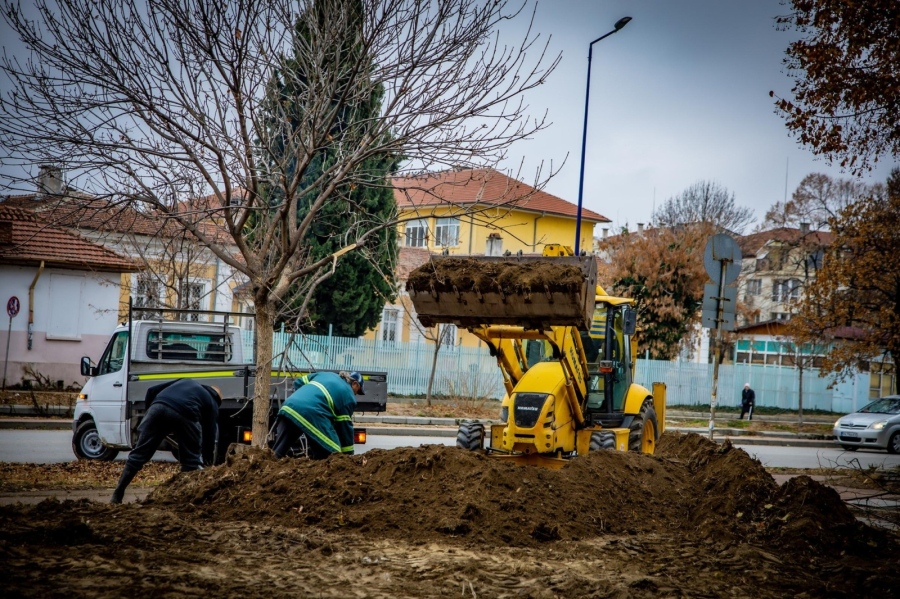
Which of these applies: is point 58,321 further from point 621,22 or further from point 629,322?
point 629,322

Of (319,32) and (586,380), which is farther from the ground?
(319,32)

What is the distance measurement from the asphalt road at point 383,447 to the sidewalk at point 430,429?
629 millimetres

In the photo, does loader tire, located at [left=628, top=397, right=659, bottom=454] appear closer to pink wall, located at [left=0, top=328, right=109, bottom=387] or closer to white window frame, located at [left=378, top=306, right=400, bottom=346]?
pink wall, located at [left=0, top=328, right=109, bottom=387]

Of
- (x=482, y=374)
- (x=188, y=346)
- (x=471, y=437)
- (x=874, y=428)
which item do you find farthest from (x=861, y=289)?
(x=188, y=346)

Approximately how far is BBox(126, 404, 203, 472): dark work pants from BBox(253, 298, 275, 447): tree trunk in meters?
1.08

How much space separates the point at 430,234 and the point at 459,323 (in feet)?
4.61

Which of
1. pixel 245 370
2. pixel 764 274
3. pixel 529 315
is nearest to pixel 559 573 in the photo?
pixel 529 315

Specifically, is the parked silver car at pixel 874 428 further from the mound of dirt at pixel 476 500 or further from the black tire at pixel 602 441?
the mound of dirt at pixel 476 500

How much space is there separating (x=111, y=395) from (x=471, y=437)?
5.88 meters

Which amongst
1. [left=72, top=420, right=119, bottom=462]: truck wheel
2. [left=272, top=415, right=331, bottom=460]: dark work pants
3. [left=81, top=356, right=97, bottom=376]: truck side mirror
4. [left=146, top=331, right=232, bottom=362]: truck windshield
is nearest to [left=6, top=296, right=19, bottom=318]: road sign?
[left=72, top=420, right=119, bottom=462]: truck wheel

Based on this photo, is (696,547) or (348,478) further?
(348,478)

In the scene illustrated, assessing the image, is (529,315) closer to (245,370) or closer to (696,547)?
(696,547)

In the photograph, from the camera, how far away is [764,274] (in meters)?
64.8

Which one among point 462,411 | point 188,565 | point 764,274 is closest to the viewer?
point 188,565
